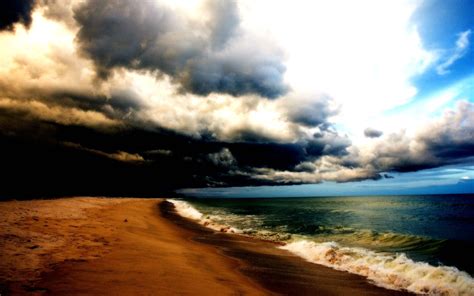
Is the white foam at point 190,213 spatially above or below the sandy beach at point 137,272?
below

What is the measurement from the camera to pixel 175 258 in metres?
11.0

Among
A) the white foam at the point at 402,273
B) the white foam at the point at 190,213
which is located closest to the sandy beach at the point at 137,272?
the white foam at the point at 402,273

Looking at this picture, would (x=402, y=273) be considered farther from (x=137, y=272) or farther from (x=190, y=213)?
(x=190, y=213)

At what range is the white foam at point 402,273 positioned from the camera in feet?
30.8

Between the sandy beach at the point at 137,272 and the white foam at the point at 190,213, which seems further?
the white foam at the point at 190,213

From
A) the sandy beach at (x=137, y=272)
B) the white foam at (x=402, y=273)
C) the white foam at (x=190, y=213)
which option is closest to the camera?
the sandy beach at (x=137, y=272)

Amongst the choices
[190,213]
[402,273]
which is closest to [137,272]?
[402,273]

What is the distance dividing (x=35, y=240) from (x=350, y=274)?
1236cm

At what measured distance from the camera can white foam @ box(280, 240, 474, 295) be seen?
30.8ft

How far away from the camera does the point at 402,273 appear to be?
1082 cm

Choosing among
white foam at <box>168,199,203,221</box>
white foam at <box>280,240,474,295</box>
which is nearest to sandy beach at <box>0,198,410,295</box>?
white foam at <box>280,240,474,295</box>

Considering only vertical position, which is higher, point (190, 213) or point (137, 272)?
point (137, 272)

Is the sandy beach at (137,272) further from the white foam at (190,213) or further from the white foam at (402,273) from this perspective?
the white foam at (190,213)

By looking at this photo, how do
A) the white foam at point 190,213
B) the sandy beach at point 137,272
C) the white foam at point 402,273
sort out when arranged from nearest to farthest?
the sandy beach at point 137,272 < the white foam at point 402,273 < the white foam at point 190,213
